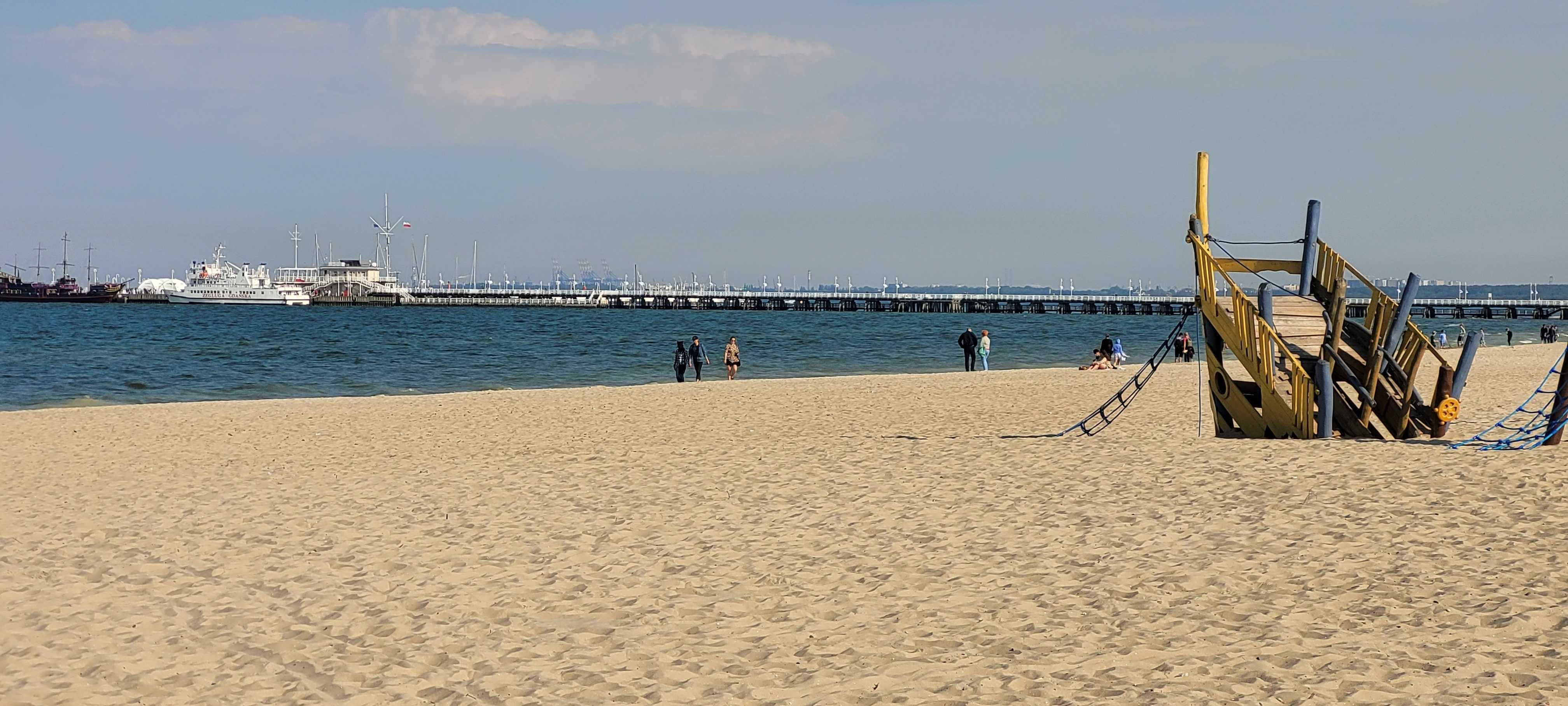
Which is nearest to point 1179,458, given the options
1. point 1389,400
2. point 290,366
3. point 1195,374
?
point 1389,400

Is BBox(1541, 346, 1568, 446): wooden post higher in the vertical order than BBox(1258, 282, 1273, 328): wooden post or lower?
lower

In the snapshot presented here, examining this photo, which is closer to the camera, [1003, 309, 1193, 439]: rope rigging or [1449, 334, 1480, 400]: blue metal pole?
[1449, 334, 1480, 400]: blue metal pole

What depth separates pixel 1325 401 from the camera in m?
11.2

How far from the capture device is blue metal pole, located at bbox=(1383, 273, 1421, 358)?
38.0ft

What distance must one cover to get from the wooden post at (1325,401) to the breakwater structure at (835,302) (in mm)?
92609

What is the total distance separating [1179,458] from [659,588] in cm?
574

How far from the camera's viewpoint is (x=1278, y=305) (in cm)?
1221

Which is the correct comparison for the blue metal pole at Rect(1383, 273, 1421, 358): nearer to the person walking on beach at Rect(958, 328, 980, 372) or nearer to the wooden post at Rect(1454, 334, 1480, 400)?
the wooden post at Rect(1454, 334, 1480, 400)

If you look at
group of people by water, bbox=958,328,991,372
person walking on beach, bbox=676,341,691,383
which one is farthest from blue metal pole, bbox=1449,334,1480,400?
group of people by water, bbox=958,328,991,372

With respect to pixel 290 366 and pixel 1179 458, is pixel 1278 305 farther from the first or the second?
pixel 290 366

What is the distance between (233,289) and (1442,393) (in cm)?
11987

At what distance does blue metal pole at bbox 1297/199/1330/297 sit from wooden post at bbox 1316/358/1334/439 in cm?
178

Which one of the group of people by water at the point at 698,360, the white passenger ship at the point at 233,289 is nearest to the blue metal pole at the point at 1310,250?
the group of people by water at the point at 698,360

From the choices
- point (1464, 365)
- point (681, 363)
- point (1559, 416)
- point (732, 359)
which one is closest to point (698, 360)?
point (681, 363)
